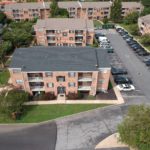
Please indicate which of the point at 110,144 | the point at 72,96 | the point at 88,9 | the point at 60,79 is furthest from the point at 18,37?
the point at 110,144

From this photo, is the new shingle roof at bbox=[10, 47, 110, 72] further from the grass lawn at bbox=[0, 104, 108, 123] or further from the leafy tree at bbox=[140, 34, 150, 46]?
the leafy tree at bbox=[140, 34, 150, 46]

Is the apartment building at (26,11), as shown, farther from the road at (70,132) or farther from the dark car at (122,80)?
the road at (70,132)

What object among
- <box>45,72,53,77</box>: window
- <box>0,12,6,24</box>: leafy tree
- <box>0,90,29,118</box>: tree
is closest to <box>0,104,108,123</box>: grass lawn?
<box>0,90,29,118</box>: tree

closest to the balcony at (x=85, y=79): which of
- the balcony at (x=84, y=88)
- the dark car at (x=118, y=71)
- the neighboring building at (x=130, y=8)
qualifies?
the balcony at (x=84, y=88)

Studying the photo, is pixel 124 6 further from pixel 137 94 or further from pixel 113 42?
pixel 137 94

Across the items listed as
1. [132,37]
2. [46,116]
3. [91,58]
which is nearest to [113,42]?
[132,37]

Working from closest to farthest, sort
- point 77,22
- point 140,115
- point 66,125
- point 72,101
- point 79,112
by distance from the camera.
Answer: point 140,115, point 66,125, point 79,112, point 72,101, point 77,22
